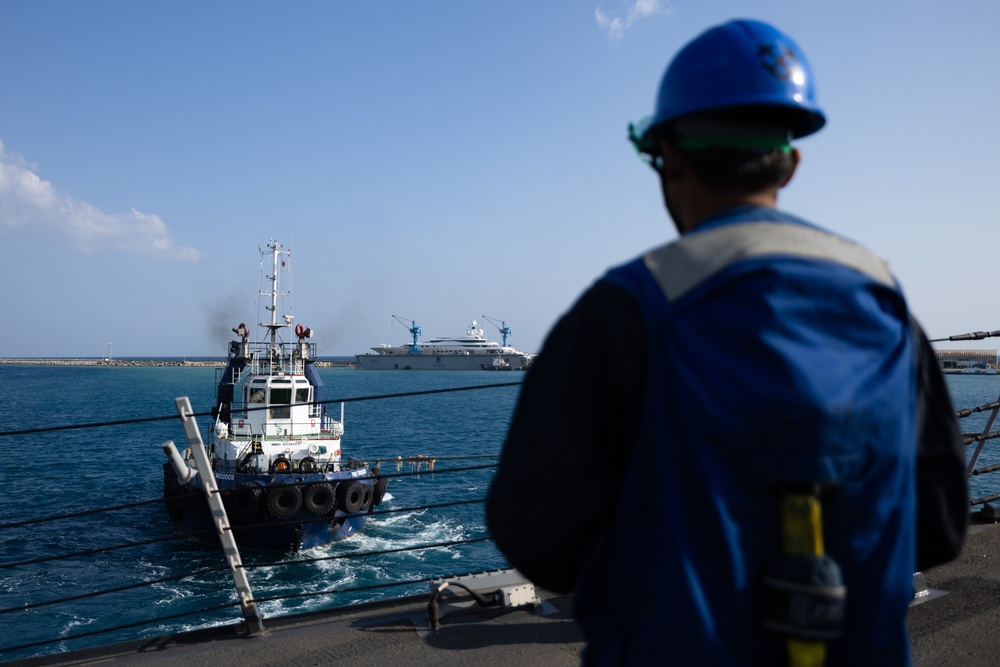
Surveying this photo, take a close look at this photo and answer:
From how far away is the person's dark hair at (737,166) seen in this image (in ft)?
3.89

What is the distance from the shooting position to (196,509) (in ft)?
66.5

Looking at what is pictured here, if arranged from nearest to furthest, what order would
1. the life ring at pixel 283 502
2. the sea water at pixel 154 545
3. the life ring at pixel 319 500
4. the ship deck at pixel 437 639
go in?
the ship deck at pixel 437 639 → the sea water at pixel 154 545 → the life ring at pixel 283 502 → the life ring at pixel 319 500

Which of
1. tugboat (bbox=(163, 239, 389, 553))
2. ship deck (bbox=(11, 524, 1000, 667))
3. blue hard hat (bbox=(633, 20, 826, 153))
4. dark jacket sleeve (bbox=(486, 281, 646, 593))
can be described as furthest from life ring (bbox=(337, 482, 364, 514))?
blue hard hat (bbox=(633, 20, 826, 153))

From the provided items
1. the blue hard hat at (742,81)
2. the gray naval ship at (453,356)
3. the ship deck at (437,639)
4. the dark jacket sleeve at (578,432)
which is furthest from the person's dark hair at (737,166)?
the gray naval ship at (453,356)

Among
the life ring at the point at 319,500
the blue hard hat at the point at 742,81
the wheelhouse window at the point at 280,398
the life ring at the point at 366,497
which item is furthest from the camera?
the wheelhouse window at the point at 280,398

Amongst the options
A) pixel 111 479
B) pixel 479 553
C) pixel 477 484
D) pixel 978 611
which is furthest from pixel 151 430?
pixel 978 611

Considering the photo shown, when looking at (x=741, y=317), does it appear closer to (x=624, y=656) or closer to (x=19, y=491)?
(x=624, y=656)

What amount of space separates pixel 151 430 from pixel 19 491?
26.5 m

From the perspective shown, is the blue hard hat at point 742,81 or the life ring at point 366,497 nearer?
the blue hard hat at point 742,81

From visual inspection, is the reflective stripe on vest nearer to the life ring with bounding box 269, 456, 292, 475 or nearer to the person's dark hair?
the person's dark hair

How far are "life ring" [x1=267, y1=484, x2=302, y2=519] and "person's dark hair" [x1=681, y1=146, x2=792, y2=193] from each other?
62.4ft

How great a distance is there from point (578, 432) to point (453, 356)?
447ft

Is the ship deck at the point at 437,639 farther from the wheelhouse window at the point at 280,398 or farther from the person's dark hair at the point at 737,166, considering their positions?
the wheelhouse window at the point at 280,398

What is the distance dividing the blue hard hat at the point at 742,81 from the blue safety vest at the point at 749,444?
23cm
